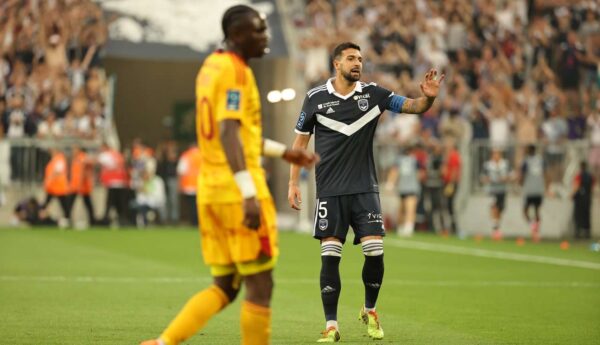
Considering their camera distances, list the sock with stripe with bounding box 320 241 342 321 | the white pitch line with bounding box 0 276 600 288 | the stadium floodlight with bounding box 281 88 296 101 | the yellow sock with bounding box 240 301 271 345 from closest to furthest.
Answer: the yellow sock with bounding box 240 301 271 345, the sock with stripe with bounding box 320 241 342 321, the white pitch line with bounding box 0 276 600 288, the stadium floodlight with bounding box 281 88 296 101

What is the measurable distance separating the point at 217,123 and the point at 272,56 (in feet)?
81.9

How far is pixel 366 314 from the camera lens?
416 inches

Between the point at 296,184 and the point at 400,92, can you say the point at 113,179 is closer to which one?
the point at 400,92

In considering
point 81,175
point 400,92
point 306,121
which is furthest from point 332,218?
point 400,92

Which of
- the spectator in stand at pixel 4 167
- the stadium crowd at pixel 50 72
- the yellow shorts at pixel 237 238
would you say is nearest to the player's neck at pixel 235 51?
the yellow shorts at pixel 237 238

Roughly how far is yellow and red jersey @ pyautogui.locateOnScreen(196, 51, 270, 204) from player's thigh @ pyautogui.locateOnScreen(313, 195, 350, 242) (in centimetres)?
329

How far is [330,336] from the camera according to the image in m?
9.99

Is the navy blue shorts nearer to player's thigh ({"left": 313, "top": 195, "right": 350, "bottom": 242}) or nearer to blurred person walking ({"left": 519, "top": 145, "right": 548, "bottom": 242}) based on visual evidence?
player's thigh ({"left": 313, "top": 195, "right": 350, "bottom": 242})

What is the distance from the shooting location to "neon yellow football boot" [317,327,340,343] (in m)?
9.97

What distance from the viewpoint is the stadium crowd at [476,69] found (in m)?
29.3

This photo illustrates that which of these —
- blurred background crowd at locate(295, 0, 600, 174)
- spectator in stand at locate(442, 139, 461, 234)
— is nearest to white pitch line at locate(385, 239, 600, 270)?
spectator in stand at locate(442, 139, 461, 234)

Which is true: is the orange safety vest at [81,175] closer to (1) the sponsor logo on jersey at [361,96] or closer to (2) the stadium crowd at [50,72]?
(2) the stadium crowd at [50,72]

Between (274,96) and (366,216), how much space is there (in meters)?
20.8

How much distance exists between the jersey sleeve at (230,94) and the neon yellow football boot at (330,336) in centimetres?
339
